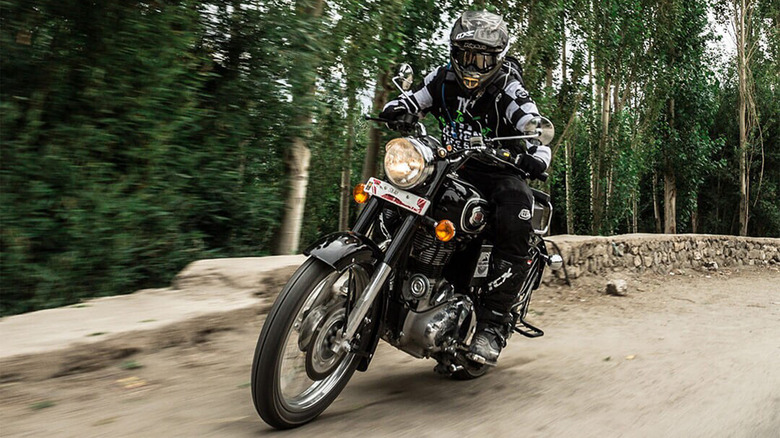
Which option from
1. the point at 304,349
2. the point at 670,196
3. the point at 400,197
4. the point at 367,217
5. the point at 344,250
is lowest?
the point at 304,349

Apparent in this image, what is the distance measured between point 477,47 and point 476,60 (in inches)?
3.1

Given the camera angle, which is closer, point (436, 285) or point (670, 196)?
point (436, 285)

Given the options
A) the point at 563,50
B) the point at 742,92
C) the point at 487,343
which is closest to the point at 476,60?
the point at 487,343

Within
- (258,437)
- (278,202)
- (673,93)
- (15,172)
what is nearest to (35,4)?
(15,172)

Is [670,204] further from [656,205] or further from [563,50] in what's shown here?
[563,50]

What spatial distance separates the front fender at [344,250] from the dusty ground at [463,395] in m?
0.82

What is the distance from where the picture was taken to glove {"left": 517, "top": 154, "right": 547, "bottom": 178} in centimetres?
356

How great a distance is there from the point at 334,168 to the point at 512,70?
6743mm

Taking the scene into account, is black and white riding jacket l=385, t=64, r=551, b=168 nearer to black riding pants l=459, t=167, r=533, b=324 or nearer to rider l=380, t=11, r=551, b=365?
rider l=380, t=11, r=551, b=365

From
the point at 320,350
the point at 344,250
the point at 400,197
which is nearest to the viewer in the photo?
the point at 344,250

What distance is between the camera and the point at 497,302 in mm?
3992

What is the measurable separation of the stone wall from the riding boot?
537 centimetres

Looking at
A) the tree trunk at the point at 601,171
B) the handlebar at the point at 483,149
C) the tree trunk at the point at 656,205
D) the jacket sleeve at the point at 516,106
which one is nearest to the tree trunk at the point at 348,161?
the jacket sleeve at the point at 516,106

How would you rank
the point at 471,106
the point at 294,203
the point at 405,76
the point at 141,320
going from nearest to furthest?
1. the point at 405,76
2. the point at 471,106
3. the point at 141,320
4. the point at 294,203
